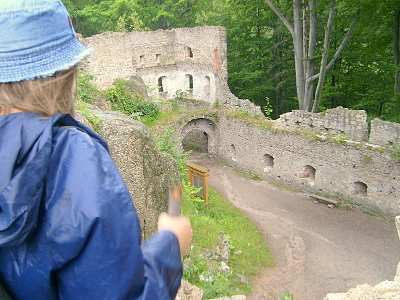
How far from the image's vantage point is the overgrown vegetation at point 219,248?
26.4ft

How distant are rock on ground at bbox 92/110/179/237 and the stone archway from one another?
48.5ft

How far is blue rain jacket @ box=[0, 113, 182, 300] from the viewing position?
1561mm

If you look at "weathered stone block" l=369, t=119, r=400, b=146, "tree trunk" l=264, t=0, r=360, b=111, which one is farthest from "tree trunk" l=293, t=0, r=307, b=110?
"weathered stone block" l=369, t=119, r=400, b=146

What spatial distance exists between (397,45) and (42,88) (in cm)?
1986

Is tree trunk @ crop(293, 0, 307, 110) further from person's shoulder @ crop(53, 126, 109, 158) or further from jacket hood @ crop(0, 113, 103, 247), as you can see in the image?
jacket hood @ crop(0, 113, 103, 247)

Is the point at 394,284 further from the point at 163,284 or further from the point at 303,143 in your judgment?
the point at 303,143

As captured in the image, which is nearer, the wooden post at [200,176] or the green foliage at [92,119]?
the green foliage at [92,119]

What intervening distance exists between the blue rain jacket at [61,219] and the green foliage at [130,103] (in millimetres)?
16123

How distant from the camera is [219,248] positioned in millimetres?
11102

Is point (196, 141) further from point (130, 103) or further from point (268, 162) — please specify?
point (130, 103)

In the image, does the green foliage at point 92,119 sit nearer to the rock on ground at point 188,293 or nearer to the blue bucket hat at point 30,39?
the rock on ground at point 188,293

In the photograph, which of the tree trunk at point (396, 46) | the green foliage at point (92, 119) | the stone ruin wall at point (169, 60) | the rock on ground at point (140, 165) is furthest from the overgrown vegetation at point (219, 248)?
the tree trunk at point (396, 46)

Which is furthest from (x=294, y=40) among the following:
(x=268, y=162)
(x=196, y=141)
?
(x=196, y=141)

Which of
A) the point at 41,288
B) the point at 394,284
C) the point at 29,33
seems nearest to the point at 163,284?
the point at 41,288
